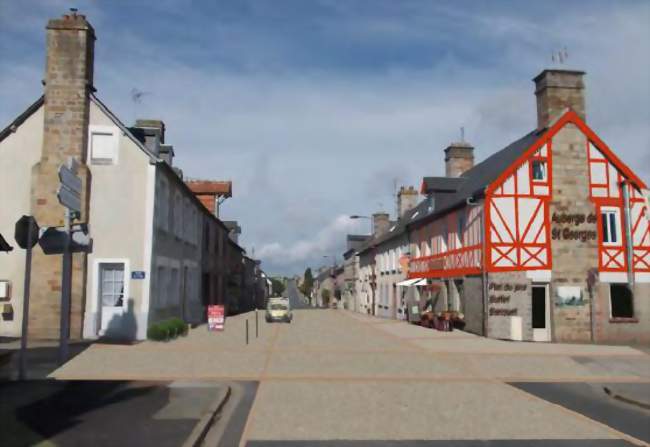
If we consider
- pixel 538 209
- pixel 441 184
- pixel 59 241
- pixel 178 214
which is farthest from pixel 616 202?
pixel 59 241

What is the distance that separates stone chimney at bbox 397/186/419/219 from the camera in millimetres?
45562

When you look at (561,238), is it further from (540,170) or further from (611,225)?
(540,170)

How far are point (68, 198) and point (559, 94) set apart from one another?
19389 mm

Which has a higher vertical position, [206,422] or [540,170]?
[540,170]

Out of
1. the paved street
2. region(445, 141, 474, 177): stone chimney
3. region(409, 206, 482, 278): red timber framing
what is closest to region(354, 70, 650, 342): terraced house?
region(409, 206, 482, 278): red timber framing

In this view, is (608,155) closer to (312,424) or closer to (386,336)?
(386,336)

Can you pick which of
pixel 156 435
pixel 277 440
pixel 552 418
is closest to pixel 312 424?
pixel 277 440

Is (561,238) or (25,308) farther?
(561,238)

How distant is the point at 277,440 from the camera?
24.7ft

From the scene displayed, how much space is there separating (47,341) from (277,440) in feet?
40.5

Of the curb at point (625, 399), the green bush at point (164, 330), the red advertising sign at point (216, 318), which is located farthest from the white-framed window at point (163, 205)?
the curb at point (625, 399)

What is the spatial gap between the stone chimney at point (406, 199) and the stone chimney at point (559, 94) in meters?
21.9

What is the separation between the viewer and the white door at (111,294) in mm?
18625

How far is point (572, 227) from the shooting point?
2289 cm
